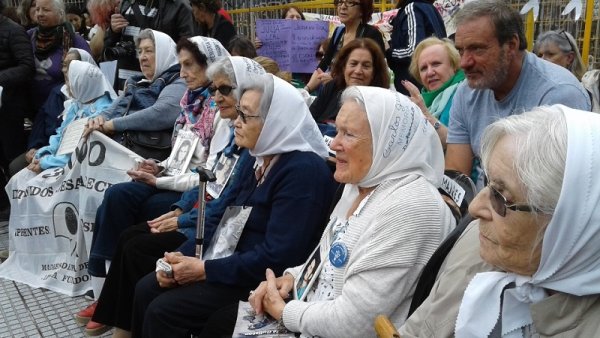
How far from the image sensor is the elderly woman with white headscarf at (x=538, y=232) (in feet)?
4.01

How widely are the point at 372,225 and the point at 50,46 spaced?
467 centimetres

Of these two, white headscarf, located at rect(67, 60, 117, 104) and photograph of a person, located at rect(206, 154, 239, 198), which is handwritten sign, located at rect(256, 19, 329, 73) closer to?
white headscarf, located at rect(67, 60, 117, 104)

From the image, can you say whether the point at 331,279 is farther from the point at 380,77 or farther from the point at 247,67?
the point at 380,77

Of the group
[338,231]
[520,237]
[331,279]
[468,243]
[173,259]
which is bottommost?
[173,259]

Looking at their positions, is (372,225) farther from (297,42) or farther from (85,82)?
(297,42)

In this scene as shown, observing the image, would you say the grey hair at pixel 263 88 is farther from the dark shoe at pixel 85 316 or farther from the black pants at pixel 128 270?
the dark shoe at pixel 85 316

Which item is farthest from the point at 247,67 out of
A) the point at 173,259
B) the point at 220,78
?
the point at 173,259

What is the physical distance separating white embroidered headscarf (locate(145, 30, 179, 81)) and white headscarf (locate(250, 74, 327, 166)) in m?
1.86

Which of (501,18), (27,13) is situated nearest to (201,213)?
(501,18)

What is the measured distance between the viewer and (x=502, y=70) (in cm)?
256

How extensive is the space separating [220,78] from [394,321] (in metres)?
1.88

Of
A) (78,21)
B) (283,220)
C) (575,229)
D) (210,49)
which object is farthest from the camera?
(78,21)

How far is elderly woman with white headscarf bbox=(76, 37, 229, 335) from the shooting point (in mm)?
3102

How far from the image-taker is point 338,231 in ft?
6.96
